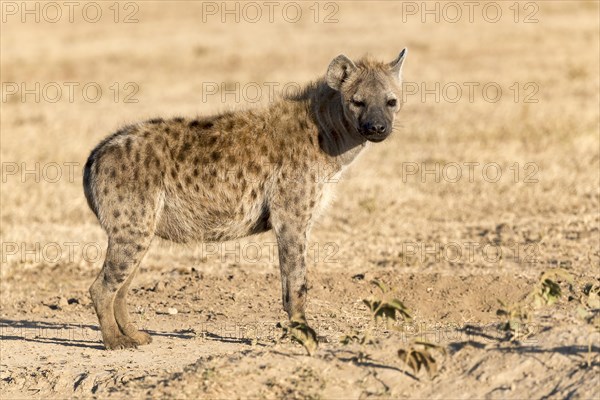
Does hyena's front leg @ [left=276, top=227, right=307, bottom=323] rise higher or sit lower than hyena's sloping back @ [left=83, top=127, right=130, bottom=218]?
lower

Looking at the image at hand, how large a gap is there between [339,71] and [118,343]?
2.22 m

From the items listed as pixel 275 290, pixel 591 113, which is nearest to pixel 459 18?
pixel 591 113

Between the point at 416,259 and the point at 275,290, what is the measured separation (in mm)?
1455

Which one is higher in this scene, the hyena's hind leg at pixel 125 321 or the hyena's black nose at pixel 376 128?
the hyena's black nose at pixel 376 128

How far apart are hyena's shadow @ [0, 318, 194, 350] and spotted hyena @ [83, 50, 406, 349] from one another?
1.14 ft

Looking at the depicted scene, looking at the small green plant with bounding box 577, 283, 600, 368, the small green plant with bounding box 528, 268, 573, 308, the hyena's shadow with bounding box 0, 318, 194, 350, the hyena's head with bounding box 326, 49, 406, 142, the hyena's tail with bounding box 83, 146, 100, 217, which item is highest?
the hyena's head with bounding box 326, 49, 406, 142

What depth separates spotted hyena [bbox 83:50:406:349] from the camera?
683 cm

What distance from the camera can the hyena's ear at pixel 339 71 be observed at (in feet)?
23.5

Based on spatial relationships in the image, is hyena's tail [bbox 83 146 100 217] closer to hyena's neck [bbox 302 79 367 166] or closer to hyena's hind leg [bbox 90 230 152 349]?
hyena's hind leg [bbox 90 230 152 349]

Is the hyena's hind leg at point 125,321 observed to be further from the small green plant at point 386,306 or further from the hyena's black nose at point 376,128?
the small green plant at point 386,306

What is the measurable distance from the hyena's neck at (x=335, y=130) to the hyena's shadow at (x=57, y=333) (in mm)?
1524
